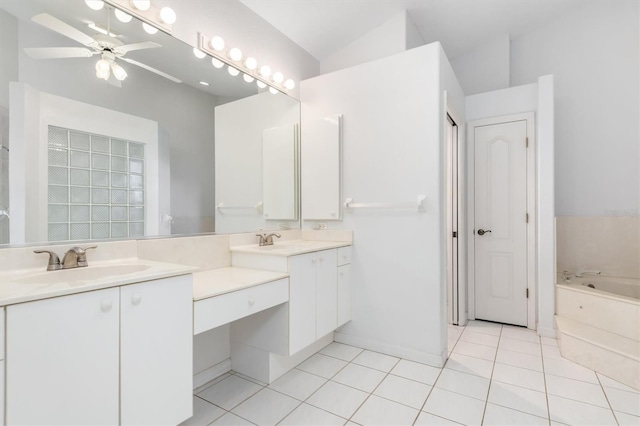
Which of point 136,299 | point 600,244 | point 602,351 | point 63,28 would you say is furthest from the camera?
point 600,244

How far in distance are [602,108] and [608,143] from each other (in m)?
0.36

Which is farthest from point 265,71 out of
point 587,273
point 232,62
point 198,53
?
point 587,273

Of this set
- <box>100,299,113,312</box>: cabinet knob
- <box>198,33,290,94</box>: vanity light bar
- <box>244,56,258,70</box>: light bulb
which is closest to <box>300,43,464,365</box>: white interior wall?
<box>198,33,290,94</box>: vanity light bar

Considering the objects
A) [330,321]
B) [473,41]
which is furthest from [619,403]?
[473,41]

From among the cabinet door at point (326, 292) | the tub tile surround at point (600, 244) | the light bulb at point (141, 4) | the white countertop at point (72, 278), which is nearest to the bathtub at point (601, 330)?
the tub tile surround at point (600, 244)

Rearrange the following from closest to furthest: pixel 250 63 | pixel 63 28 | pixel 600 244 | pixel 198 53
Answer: pixel 63 28, pixel 198 53, pixel 250 63, pixel 600 244

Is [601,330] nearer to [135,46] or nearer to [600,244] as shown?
[600,244]

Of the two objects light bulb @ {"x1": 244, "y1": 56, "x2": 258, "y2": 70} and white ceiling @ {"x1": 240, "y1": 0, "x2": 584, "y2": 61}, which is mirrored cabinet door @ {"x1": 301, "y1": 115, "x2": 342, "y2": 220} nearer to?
light bulb @ {"x1": 244, "y1": 56, "x2": 258, "y2": 70}

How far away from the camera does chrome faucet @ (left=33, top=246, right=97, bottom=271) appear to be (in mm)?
1313

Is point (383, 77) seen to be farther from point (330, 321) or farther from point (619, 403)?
point (619, 403)

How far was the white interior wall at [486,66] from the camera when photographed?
3.46 m

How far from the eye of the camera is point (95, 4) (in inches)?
59.3

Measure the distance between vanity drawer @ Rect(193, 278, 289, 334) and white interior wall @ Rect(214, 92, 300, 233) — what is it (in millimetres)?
599

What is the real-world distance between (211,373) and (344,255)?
4.02 feet
